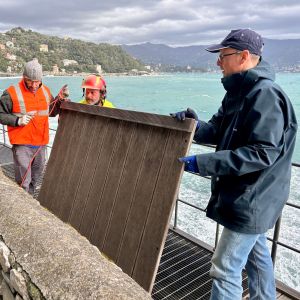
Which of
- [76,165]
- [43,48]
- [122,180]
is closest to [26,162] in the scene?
[76,165]

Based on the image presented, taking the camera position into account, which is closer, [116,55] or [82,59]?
[82,59]

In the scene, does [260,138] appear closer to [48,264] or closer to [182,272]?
[48,264]

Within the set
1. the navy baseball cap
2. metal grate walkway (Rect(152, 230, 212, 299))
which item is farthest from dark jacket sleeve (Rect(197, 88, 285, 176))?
metal grate walkway (Rect(152, 230, 212, 299))

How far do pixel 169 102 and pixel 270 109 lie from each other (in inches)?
1914

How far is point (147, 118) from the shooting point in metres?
2.80

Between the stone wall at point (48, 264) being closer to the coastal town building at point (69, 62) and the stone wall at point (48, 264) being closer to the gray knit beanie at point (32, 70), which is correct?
the gray knit beanie at point (32, 70)

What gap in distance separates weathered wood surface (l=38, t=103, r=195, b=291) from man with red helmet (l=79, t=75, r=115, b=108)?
23 centimetres

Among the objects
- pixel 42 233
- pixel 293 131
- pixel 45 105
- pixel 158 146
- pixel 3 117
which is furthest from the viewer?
pixel 45 105

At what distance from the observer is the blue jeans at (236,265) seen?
2141 mm

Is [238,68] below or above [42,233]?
above

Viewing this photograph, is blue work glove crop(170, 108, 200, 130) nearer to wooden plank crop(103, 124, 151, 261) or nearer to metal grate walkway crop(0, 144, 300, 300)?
wooden plank crop(103, 124, 151, 261)

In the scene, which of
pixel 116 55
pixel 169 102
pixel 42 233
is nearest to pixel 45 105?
pixel 42 233

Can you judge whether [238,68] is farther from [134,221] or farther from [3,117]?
[3,117]

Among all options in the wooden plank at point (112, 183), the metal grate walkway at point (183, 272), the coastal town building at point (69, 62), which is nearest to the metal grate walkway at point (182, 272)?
the metal grate walkway at point (183, 272)
